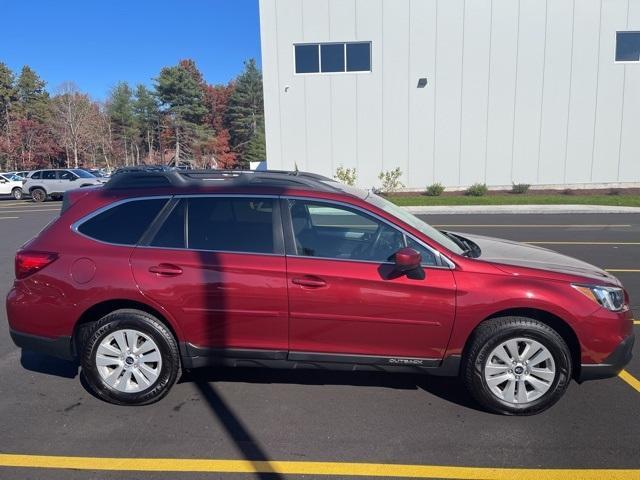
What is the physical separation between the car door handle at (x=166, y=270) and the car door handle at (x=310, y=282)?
0.85 metres

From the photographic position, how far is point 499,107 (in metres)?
22.3

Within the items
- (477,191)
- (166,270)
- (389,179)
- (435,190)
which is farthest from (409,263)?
(389,179)

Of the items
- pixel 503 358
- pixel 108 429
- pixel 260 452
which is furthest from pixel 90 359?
pixel 503 358

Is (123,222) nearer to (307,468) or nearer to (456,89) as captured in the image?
(307,468)

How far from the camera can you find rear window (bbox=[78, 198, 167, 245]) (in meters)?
3.96

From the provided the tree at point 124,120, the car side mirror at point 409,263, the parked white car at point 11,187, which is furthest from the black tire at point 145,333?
the tree at point 124,120

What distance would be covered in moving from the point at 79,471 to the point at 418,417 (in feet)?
7.25

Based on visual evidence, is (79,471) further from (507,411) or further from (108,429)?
(507,411)

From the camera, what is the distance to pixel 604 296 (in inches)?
144

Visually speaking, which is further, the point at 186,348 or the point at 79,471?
the point at 186,348

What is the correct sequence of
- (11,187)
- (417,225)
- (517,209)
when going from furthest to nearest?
1. (11,187)
2. (517,209)
3. (417,225)

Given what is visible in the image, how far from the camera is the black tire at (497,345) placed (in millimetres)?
3592

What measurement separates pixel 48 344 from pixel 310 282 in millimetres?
2073

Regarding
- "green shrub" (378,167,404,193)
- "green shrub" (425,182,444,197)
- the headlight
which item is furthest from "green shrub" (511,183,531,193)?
the headlight
